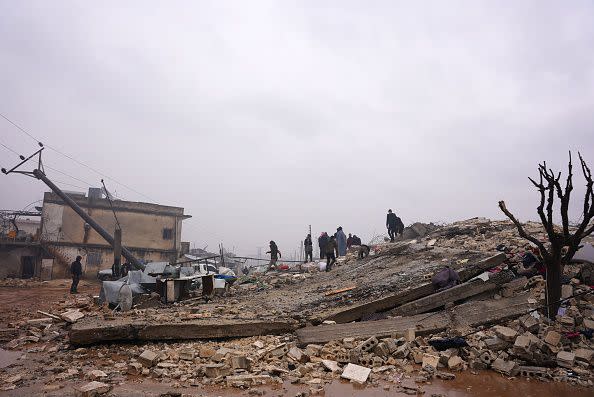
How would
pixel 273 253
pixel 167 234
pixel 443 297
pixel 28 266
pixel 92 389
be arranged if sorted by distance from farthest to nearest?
pixel 167 234
pixel 28 266
pixel 273 253
pixel 443 297
pixel 92 389

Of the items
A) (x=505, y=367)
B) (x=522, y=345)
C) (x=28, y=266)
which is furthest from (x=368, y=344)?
(x=28, y=266)

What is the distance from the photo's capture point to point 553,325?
5.58 metres

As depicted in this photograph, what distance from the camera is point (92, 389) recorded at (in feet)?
13.3

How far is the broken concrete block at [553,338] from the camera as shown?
196 inches

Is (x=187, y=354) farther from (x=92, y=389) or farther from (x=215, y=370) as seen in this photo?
(x=92, y=389)

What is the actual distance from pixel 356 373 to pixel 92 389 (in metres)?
3.12

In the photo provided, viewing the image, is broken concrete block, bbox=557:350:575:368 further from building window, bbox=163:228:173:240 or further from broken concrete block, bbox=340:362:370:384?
building window, bbox=163:228:173:240

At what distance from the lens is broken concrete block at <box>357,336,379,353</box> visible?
5336 millimetres

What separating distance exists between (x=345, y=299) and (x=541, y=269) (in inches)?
162

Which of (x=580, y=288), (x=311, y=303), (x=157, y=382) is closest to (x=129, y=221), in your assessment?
(x=311, y=303)

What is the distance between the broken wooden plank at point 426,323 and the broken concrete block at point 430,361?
33.2 inches

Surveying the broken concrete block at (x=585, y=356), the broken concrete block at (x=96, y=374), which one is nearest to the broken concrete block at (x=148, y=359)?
the broken concrete block at (x=96, y=374)

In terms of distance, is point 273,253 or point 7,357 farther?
point 273,253

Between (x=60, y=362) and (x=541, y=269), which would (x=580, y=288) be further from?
(x=60, y=362)
